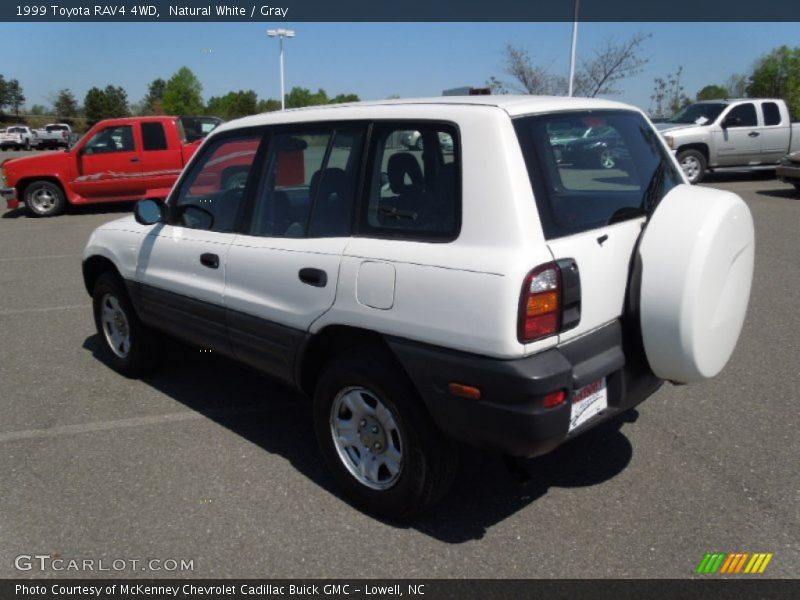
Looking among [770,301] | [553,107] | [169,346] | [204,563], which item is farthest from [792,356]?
[169,346]

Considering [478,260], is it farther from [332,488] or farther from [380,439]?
[332,488]

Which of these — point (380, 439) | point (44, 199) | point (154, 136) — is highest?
point (154, 136)

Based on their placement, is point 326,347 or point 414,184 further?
point 326,347

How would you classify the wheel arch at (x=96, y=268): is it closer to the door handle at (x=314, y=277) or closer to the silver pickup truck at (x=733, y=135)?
the door handle at (x=314, y=277)

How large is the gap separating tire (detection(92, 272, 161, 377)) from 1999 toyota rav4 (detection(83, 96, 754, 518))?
52.3 inches

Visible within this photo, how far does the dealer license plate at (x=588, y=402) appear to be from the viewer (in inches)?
104

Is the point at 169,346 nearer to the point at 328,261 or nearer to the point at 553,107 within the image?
the point at 328,261

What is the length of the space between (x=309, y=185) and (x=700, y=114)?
1504 cm

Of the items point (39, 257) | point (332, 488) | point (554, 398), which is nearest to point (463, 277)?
point (554, 398)

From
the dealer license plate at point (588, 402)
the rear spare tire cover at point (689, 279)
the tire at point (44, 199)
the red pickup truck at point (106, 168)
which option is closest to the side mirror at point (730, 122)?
the red pickup truck at point (106, 168)

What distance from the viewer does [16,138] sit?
44.9 metres

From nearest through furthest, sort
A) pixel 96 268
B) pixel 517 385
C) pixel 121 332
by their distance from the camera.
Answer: pixel 517 385
pixel 121 332
pixel 96 268

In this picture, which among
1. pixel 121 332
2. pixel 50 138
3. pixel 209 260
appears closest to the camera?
pixel 209 260

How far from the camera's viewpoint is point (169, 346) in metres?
5.25
